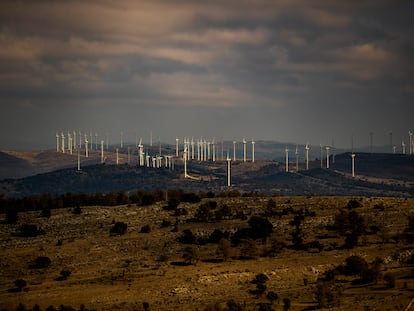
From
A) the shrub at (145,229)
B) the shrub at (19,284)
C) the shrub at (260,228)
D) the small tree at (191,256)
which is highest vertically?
the shrub at (260,228)

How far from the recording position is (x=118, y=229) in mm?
108875

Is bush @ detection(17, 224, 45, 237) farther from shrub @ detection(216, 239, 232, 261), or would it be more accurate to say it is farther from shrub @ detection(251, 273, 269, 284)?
shrub @ detection(251, 273, 269, 284)

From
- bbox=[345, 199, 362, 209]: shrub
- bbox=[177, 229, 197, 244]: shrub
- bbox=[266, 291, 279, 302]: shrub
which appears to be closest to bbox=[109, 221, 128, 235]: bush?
bbox=[177, 229, 197, 244]: shrub

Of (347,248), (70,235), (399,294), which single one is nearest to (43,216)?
(70,235)

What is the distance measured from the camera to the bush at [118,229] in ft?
356

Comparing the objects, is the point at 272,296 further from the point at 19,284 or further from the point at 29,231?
the point at 29,231

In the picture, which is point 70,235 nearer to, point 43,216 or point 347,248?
point 43,216

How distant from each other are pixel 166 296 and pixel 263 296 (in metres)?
11.2

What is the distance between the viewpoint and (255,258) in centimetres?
8944

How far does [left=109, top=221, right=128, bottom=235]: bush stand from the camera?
356ft

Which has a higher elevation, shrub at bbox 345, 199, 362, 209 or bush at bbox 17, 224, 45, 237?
shrub at bbox 345, 199, 362, 209

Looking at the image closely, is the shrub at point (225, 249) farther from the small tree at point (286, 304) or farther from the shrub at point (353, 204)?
the shrub at point (353, 204)

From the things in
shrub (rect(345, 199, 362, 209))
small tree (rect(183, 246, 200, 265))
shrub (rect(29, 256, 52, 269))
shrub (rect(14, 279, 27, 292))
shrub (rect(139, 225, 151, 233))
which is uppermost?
shrub (rect(345, 199, 362, 209))

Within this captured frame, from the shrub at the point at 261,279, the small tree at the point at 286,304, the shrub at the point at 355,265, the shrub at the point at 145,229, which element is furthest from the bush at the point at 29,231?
the small tree at the point at 286,304
